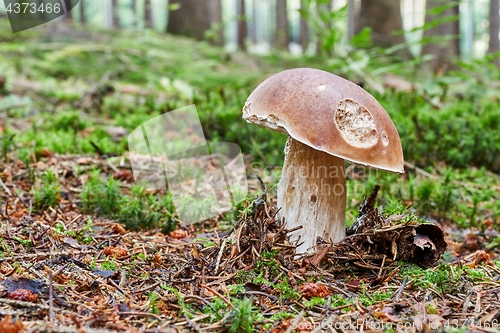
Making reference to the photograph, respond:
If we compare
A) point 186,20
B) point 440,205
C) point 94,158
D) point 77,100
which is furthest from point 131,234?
point 186,20

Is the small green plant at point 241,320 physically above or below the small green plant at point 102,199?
below

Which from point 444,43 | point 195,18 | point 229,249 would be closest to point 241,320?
point 229,249

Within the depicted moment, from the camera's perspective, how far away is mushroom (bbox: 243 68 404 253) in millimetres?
2223

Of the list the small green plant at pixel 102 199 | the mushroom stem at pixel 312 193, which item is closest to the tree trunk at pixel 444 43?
the mushroom stem at pixel 312 193

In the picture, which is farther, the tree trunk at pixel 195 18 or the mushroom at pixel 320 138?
the tree trunk at pixel 195 18

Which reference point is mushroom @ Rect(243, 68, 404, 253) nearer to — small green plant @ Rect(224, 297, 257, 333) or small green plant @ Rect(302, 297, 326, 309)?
small green plant @ Rect(302, 297, 326, 309)

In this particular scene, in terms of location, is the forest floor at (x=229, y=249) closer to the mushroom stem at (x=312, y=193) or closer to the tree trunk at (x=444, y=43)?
the mushroom stem at (x=312, y=193)

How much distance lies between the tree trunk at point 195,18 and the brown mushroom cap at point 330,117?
11387 millimetres

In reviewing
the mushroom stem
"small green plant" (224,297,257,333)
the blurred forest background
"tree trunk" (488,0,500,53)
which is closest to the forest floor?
"small green plant" (224,297,257,333)

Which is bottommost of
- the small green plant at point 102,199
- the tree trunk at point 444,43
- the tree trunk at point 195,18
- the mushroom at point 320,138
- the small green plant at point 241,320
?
the small green plant at point 241,320

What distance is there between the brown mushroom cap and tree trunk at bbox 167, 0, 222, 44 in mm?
11387

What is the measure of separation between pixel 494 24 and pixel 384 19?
11.3 metres

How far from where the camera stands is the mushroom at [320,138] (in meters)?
2.22

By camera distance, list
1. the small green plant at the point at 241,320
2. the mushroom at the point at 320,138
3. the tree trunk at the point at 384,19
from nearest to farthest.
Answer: the small green plant at the point at 241,320 → the mushroom at the point at 320,138 → the tree trunk at the point at 384,19
